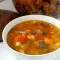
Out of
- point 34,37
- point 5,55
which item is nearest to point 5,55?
point 5,55

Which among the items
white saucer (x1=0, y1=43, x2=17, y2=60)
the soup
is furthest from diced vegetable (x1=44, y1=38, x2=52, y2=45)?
white saucer (x1=0, y1=43, x2=17, y2=60)

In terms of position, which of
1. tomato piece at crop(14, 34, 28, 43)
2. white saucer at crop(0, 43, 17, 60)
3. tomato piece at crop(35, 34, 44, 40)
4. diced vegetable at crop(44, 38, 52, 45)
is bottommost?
white saucer at crop(0, 43, 17, 60)

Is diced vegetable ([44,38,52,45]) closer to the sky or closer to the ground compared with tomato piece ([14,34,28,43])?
closer to the ground

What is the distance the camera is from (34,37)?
668mm

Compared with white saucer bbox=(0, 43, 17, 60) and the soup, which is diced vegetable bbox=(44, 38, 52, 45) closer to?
the soup

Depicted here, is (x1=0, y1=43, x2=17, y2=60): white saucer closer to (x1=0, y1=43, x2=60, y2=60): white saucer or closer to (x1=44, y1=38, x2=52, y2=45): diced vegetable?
(x1=0, y1=43, x2=60, y2=60): white saucer

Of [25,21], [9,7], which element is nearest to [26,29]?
[25,21]

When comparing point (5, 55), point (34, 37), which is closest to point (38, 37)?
point (34, 37)

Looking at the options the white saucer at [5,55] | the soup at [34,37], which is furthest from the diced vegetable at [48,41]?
the white saucer at [5,55]

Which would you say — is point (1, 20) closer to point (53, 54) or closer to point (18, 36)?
point (18, 36)

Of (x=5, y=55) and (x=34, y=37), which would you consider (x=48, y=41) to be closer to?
(x=34, y=37)

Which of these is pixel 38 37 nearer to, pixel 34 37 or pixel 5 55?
pixel 34 37

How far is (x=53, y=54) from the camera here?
0.60 m

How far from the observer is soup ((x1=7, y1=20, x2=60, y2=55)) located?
0.63m
